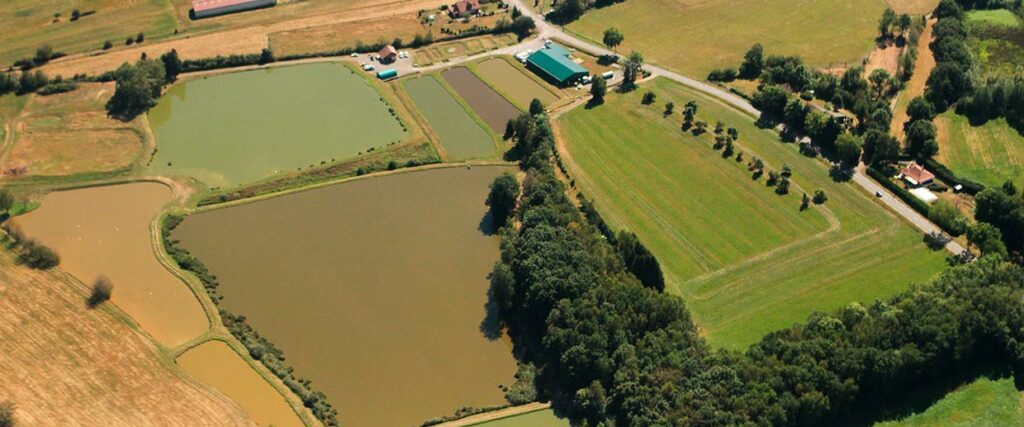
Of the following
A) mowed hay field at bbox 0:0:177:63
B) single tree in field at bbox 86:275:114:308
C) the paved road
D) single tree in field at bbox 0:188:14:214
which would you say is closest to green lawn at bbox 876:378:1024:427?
the paved road

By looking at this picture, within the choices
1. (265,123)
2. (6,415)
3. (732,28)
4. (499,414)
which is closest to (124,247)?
(6,415)

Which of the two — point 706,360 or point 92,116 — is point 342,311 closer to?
point 706,360

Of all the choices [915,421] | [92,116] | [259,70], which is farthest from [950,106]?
[92,116]

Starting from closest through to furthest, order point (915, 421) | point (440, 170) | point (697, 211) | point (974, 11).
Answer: point (915, 421) < point (697, 211) < point (440, 170) < point (974, 11)

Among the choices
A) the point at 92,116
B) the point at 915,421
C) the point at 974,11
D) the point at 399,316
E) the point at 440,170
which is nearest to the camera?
the point at 915,421

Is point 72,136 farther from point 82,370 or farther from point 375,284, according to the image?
point 375,284

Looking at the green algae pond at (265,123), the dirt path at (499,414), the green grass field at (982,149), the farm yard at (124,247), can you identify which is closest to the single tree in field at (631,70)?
the green algae pond at (265,123)
